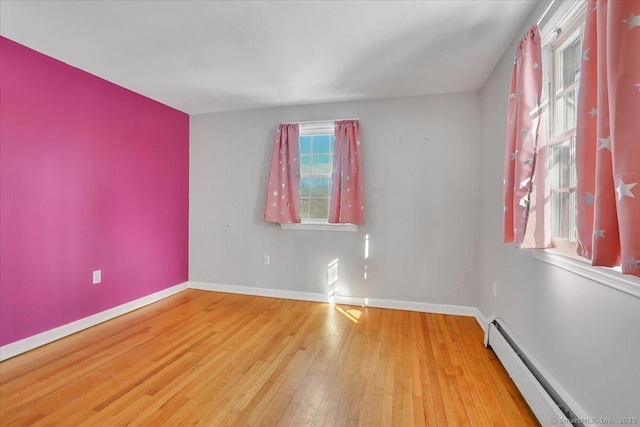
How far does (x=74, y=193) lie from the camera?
2395mm

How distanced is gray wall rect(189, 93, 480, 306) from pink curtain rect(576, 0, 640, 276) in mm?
1855

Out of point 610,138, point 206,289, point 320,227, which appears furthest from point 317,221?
point 610,138

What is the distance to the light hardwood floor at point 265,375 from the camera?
1486mm

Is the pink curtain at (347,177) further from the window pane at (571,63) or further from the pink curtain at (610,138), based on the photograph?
the pink curtain at (610,138)

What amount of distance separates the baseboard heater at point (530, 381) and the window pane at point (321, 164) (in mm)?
2202

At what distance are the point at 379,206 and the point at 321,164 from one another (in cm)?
86

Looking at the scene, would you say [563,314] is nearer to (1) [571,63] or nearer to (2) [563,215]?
(2) [563,215]

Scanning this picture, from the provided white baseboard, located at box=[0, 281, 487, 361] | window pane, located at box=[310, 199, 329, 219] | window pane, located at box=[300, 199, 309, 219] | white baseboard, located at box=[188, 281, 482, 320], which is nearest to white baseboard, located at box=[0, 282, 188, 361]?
white baseboard, located at box=[0, 281, 487, 361]

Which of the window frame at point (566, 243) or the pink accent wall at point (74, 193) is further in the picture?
the pink accent wall at point (74, 193)

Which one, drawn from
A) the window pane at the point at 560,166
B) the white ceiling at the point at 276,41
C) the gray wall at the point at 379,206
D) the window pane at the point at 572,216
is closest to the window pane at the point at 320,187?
the gray wall at the point at 379,206

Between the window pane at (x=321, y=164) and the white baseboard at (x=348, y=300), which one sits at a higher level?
the window pane at (x=321, y=164)

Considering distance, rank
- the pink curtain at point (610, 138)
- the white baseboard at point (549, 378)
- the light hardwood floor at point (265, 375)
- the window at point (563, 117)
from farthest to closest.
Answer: the light hardwood floor at point (265, 375)
the window at point (563, 117)
the white baseboard at point (549, 378)
the pink curtain at point (610, 138)

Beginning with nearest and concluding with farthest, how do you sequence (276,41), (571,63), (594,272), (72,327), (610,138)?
(610,138) < (594,272) < (571,63) < (276,41) < (72,327)

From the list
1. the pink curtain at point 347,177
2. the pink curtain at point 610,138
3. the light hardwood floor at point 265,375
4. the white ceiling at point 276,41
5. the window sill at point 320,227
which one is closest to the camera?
the pink curtain at point 610,138
